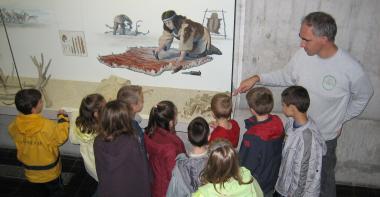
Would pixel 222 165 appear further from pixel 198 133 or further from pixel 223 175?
pixel 198 133

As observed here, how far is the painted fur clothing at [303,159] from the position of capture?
8.31ft

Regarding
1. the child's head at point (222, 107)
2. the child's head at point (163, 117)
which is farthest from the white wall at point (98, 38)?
the child's head at point (163, 117)

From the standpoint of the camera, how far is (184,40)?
10.7 ft

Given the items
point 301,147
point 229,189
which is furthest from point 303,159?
point 229,189

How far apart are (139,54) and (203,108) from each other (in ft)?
2.64

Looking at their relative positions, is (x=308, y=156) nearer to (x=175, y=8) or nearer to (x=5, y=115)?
(x=175, y=8)

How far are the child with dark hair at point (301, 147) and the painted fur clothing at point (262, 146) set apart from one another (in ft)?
0.26

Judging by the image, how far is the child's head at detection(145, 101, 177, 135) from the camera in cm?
252

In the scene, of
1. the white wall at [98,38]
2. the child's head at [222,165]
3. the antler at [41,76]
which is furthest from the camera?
the antler at [41,76]

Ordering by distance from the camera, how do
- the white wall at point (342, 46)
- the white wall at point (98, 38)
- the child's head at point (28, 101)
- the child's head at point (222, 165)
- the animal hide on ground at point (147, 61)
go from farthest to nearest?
the animal hide on ground at point (147, 61)
the white wall at point (98, 38)
the white wall at point (342, 46)
the child's head at point (28, 101)
the child's head at point (222, 165)

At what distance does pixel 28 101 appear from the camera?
2.82 metres

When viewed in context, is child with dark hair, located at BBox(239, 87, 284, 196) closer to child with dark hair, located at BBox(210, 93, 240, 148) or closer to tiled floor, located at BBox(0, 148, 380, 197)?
child with dark hair, located at BBox(210, 93, 240, 148)

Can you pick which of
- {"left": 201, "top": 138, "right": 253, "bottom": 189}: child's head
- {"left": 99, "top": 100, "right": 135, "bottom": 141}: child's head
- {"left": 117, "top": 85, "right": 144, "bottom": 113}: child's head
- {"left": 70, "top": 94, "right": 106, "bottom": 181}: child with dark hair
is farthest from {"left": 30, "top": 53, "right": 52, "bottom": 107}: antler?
{"left": 201, "top": 138, "right": 253, "bottom": 189}: child's head

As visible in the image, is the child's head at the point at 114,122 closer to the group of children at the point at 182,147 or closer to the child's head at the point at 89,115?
the group of children at the point at 182,147
